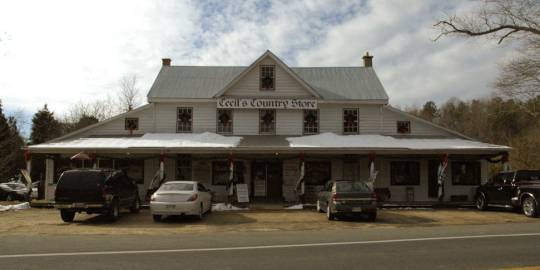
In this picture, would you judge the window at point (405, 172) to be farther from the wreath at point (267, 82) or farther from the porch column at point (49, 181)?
the porch column at point (49, 181)

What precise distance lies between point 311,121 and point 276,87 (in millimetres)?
2665

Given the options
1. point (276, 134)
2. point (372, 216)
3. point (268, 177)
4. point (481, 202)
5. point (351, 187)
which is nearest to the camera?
point (372, 216)

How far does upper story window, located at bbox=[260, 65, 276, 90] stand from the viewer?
2647 cm

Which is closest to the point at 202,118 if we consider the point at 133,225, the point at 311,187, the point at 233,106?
the point at 233,106

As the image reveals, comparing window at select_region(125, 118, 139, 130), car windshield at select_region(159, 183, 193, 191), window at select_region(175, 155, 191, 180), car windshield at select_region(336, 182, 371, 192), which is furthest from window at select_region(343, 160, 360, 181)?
window at select_region(125, 118, 139, 130)

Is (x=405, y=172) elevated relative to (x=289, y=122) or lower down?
lower down

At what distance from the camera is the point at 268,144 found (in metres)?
22.9

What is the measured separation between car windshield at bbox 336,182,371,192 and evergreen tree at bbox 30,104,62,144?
4567 centimetres

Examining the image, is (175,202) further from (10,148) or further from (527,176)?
(10,148)

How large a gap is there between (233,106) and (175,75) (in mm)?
5327

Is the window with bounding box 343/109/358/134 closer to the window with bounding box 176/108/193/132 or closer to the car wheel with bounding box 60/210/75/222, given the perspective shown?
the window with bounding box 176/108/193/132

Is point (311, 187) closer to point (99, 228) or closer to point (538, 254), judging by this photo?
point (99, 228)

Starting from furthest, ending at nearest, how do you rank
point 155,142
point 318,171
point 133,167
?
point 318,171 → point 133,167 → point 155,142

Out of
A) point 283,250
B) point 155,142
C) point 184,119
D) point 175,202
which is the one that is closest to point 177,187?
point 175,202
